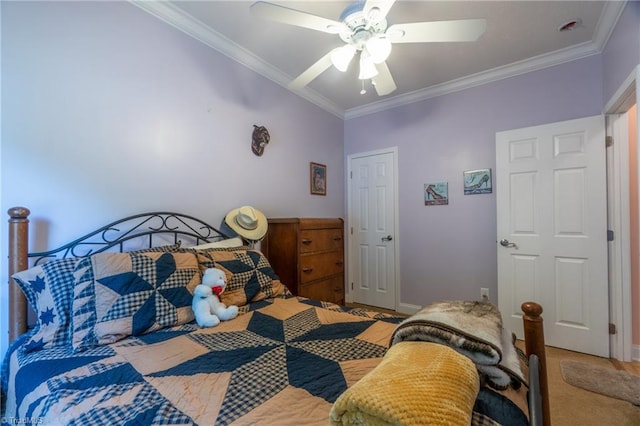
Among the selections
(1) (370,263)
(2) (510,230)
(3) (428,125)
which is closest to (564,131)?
(2) (510,230)

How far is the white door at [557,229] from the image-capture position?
7.45 feet

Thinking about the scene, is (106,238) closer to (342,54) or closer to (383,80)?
(342,54)

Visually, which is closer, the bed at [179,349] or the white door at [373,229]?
the bed at [179,349]

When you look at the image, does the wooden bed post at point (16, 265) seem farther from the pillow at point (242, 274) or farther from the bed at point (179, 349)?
the pillow at point (242, 274)

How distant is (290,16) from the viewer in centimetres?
142

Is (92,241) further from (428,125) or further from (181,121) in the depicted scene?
(428,125)

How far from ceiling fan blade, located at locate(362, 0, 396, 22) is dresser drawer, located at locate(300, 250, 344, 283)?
5.79 ft

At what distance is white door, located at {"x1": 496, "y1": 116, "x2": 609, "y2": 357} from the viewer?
2.27 metres

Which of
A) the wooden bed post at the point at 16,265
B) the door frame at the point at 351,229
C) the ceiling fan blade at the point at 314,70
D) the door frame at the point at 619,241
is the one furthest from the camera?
the door frame at the point at 351,229

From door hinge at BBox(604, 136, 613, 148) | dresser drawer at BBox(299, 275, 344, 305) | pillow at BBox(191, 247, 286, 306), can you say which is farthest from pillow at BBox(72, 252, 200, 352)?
door hinge at BBox(604, 136, 613, 148)

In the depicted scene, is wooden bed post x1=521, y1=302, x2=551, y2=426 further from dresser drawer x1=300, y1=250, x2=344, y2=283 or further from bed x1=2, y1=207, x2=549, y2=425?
dresser drawer x1=300, y1=250, x2=344, y2=283

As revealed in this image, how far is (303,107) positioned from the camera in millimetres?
3182

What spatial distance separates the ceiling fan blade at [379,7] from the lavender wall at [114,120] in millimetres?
1413

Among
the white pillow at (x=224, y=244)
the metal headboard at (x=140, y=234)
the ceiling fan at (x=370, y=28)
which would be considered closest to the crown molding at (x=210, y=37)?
the ceiling fan at (x=370, y=28)
